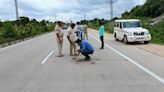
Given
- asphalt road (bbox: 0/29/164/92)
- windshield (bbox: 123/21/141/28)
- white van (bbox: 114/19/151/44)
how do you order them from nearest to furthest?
asphalt road (bbox: 0/29/164/92)
white van (bbox: 114/19/151/44)
windshield (bbox: 123/21/141/28)

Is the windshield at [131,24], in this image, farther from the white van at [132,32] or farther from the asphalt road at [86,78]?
the asphalt road at [86,78]

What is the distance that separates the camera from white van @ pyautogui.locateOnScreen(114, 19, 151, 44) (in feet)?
88.3

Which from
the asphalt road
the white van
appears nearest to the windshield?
the white van

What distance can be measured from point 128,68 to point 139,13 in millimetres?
65736

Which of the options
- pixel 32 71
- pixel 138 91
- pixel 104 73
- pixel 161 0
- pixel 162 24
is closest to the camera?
pixel 138 91

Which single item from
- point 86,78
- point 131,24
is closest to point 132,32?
point 131,24

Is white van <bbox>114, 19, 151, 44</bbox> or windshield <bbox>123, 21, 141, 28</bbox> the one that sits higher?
windshield <bbox>123, 21, 141, 28</bbox>

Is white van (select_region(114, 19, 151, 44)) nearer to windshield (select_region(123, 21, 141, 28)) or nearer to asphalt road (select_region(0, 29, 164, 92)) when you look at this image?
windshield (select_region(123, 21, 141, 28))

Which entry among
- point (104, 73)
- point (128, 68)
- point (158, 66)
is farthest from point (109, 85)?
point (158, 66)

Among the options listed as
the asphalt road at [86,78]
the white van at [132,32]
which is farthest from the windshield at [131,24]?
the asphalt road at [86,78]

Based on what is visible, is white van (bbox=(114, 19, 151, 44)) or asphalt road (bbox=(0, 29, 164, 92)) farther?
white van (bbox=(114, 19, 151, 44))

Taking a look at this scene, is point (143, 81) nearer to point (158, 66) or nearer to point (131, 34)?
point (158, 66)

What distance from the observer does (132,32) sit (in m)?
27.0

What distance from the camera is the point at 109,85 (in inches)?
374
